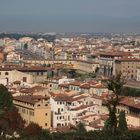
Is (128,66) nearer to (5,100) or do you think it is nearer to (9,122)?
(5,100)

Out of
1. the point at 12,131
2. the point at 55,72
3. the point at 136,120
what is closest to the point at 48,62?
the point at 55,72

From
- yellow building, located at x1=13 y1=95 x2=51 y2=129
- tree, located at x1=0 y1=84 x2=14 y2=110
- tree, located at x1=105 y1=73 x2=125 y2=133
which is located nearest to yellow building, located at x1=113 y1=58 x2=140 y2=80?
yellow building, located at x1=13 y1=95 x2=51 y2=129

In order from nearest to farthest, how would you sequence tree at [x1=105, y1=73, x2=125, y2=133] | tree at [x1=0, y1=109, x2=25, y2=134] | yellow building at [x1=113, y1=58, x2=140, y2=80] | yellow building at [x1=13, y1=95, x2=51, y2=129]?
tree at [x1=105, y1=73, x2=125, y2=133], tree at [x1=0, y1=109, x2=25, y2=134], yellow building at [x1=13, y1=95, x2=51, y2=129], yellow building at [x1=113, y1=58, x2=140, y2=80]

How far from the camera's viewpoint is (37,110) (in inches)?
925

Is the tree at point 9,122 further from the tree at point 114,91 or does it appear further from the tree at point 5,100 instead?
the tree at point 114,91

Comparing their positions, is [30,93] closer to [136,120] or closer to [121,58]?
[136,120]

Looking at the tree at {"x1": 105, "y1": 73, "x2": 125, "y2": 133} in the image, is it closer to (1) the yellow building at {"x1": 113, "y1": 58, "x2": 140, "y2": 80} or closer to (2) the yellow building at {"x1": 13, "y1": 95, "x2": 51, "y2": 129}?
(2) the yellow building at {"x1": 13, "y1": 95, "x2": 51, "y2": 129}

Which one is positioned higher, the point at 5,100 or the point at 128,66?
the point at 5,100

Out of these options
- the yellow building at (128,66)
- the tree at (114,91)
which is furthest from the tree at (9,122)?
the yellow building at (128,66)

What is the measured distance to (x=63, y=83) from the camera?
34.2 meters

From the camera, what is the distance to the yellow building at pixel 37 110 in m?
23.5

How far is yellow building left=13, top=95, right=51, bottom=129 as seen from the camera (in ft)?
77.0

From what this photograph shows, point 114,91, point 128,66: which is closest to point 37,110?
point 114,91

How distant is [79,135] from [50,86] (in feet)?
60.8
